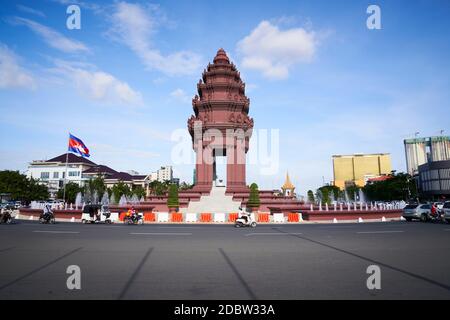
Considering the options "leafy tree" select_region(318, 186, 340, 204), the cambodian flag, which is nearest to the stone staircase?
"leafy tree" select_region(318, 186, 340, 204)

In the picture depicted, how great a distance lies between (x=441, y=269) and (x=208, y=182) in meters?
33.2

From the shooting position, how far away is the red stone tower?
3966cm

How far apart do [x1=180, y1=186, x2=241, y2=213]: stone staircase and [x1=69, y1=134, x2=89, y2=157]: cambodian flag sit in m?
16.2

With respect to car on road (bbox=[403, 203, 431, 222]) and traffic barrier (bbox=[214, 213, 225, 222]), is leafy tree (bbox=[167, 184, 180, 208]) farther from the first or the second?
car on road (bbox=[403, 203, 431, 222])

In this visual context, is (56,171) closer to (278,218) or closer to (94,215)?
(94,215)

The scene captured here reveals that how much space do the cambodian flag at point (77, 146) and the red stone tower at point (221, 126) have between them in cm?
1437

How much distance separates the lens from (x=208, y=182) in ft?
130

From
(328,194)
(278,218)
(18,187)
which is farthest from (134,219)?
(18,187)

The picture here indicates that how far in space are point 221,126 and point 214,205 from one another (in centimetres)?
1043

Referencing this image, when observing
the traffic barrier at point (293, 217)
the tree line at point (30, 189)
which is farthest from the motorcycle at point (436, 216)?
the tree line at point (30, 189)

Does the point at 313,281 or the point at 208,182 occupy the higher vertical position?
the point at 208,182

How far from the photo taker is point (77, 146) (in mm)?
40344
